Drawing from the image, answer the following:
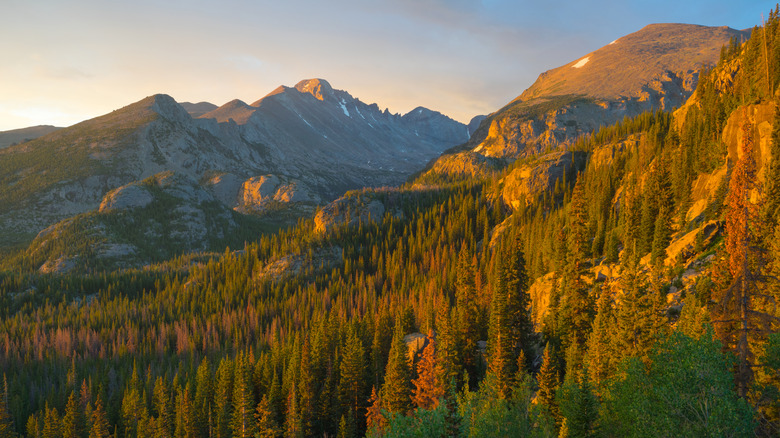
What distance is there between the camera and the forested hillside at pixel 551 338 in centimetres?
2522

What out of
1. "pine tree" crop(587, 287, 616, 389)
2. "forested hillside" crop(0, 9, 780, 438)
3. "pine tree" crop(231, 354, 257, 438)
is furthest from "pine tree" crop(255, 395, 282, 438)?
"pine tree" crop(587, 287, 616, 389)

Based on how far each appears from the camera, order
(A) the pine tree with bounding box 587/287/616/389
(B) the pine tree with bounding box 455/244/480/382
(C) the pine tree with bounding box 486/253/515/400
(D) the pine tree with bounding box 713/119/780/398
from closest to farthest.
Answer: (D) the pine tree with bounding box 713/119/780/398 → (A) the pine tree with bounding box 587/287/616/389 → (C) the pine tree with bounding box 486/253/515/400 → (B) the pine tree with bounding box 455/244/480/382

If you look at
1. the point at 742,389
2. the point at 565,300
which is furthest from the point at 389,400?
the point at 742,389

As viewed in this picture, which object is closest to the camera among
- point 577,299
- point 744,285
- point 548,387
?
point 744,285

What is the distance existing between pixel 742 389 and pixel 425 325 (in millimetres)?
77046

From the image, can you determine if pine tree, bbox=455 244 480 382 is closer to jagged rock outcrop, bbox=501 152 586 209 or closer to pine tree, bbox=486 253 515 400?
pine tree, bbox=486 253 515 400

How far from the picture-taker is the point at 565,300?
57.8 m

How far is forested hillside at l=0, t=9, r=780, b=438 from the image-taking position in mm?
25219

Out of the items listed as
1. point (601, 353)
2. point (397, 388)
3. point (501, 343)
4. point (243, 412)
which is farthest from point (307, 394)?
point (601, 353)

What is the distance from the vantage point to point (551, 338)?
2429 inches

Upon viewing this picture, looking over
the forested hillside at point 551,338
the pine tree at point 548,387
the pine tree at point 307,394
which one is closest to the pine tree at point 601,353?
the forested hillside at point 551,338

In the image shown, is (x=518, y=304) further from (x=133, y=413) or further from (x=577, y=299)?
(x=133, y=413)

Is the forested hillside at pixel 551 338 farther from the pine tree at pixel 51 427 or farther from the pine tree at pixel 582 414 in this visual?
the pine tree at pixel 51 427

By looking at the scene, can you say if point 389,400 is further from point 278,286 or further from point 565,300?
point 278,286
